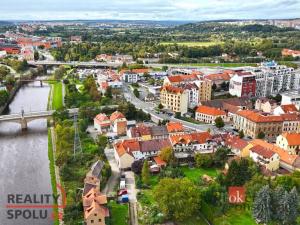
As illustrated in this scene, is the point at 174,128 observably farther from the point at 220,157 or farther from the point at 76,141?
the point at 76,141

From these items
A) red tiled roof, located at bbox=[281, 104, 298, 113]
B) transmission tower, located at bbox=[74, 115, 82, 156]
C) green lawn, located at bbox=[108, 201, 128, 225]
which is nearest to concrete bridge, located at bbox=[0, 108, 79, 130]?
transmission tower, located at bbox=[74, 115, 82, 156]

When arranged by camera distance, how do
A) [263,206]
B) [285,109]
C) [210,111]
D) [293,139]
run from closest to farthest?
[263,206]
[293,139]
[285,109]
[210,111]

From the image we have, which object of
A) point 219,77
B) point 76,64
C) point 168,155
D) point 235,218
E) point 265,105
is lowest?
point 235,218

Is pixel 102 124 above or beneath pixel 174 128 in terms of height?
beneath

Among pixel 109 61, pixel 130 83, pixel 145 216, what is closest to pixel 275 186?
pixel 145 216

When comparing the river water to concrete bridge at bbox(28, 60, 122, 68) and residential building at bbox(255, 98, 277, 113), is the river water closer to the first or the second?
residential building at bbox(255, 98, 277, 113)

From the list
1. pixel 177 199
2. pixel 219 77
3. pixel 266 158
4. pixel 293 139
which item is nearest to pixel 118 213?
pixel 177 199

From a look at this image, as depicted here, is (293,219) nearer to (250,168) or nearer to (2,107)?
(250,168)

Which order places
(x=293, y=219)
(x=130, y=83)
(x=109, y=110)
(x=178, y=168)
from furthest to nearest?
(x=130, y=83), (x=109, y=110), (x=178, y=168), (x=293, y=219)
